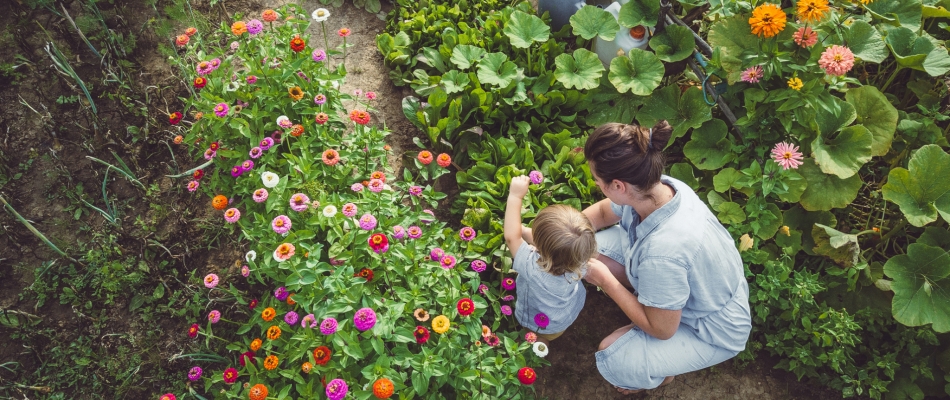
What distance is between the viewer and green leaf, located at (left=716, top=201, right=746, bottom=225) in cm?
270

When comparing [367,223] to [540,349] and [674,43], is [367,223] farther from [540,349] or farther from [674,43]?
[674,43]

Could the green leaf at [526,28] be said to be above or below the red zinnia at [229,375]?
above

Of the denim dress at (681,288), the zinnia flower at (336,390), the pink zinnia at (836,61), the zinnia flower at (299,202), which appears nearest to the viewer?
the zinnia flower at (336,390)

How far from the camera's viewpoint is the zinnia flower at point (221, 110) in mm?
2418

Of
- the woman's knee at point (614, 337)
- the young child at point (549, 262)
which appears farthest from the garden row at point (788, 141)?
the woman's knee at point (614, 337)

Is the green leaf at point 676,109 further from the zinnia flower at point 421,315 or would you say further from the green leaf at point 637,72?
the zinnia flower at point 421,315

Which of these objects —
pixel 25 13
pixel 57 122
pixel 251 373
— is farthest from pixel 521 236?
pixel 25 13

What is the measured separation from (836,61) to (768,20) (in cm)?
34

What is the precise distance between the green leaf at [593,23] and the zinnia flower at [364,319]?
204cm

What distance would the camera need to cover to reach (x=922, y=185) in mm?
2525

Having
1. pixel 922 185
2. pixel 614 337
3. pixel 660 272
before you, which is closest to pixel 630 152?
pixel 660 272

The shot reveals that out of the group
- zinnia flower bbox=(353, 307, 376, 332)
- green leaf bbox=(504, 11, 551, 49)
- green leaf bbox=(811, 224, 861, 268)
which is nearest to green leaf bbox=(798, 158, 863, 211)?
green leaf bbox=(811, 224, 861, 268)

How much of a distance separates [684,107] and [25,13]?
159 inches

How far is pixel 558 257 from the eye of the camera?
199cm
